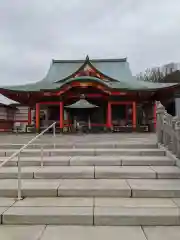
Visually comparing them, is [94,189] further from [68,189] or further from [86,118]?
[86,118]

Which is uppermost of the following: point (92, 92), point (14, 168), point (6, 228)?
point (92, 92)

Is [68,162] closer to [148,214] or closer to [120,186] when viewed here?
[120,186]

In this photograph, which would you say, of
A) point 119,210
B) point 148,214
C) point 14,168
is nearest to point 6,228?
point 119,210

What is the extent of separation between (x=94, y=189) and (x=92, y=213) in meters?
0.90

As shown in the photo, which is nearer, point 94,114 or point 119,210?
point 119,210

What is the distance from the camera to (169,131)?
23.2 ft

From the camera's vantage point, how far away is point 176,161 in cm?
614

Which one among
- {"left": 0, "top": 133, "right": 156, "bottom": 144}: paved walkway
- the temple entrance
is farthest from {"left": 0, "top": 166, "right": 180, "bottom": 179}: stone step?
the temple entrance

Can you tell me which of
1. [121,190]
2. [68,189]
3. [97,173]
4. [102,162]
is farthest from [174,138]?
[68,189]

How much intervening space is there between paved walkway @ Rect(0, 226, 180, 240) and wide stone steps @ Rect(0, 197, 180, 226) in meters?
0.11

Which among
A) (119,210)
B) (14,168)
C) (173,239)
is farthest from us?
(14,168)

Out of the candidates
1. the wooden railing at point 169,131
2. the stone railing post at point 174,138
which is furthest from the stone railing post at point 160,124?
the stone railing post at point 174,138

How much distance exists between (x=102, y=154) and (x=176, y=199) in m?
2.88

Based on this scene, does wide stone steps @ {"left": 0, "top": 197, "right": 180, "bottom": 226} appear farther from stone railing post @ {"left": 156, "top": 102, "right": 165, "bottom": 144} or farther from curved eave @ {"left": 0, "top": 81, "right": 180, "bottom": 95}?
curved eave @ {"left": 0, "top": 81, "right": 180, "bottom": 95}
